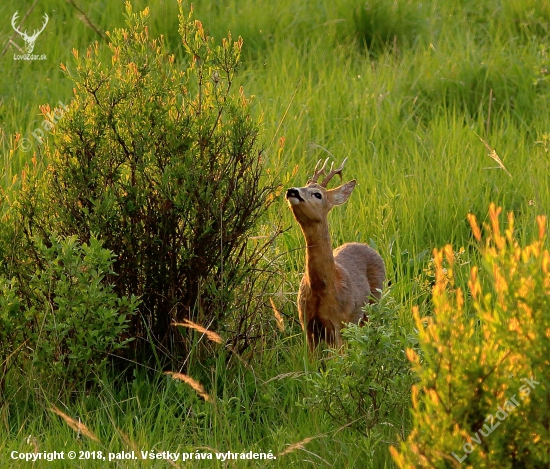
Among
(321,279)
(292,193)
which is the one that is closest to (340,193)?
(321,279)

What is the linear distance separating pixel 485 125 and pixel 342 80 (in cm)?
124

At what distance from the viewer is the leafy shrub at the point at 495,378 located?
294 cm

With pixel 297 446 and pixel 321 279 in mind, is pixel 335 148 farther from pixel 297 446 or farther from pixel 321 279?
pixel 297 446

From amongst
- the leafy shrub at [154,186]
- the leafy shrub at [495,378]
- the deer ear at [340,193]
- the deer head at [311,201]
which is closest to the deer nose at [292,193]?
the deer head at [311,201]

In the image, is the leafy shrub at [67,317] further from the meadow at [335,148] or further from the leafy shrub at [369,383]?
the leafy shrub at [369,383]

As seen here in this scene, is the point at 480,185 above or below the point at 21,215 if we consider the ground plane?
below

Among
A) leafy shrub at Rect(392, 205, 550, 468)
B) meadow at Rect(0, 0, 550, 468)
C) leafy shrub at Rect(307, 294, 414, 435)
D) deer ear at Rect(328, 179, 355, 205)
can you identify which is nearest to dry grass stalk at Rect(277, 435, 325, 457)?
meadow at Rect(0, 0, 550, 468)

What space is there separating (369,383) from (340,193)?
169cm

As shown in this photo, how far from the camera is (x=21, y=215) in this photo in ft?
16.4

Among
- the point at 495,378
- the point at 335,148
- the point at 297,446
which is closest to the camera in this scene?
the point at 495,378

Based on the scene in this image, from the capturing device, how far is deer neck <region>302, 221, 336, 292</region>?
208 inches

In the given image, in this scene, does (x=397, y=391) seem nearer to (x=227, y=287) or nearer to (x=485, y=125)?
(x=227, y=287)

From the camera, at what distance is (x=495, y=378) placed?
3.00 metres

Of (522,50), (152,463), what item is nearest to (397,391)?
(152,463)
